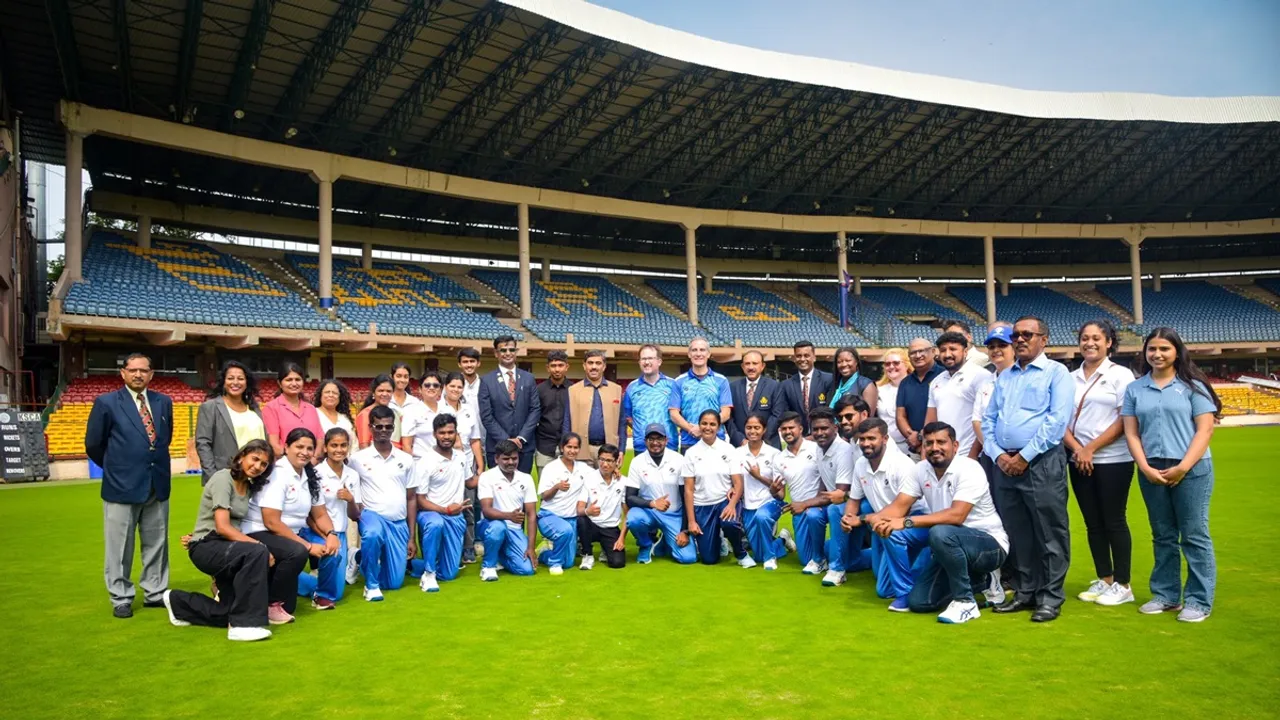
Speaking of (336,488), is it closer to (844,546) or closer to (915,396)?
(844,546)

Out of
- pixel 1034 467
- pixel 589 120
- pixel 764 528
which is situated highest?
pixel 589 120

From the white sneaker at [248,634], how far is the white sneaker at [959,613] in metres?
4.31

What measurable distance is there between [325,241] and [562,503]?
783 inches

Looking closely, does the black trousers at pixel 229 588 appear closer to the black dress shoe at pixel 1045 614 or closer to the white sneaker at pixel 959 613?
the white sneaker at pixel 959 613

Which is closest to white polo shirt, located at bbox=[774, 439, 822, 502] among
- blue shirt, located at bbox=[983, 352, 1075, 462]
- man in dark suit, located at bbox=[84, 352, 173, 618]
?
blue shirt, located at bbox=[983, 352, 1075, 462]

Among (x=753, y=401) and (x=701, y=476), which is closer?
(x=701, y=476)

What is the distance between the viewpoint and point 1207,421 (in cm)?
527

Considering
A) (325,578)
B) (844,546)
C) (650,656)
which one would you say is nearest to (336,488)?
(325,578)

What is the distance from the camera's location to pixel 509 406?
8688 millimetres

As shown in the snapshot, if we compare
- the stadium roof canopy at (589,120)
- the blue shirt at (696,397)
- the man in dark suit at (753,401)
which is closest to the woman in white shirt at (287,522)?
the blue shirt at (696,397)

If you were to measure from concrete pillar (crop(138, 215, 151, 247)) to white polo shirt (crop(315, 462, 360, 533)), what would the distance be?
2423cm

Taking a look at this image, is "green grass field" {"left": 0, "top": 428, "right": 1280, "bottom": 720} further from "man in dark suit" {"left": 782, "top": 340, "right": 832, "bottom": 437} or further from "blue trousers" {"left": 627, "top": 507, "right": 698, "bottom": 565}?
"man in dark suit" {"left": 782, "top": 340, "right": 832, "bottom": 437}

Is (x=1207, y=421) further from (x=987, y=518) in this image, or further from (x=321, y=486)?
(x=321, y=486)

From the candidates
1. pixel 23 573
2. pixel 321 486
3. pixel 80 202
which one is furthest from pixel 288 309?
pixel 321 486
